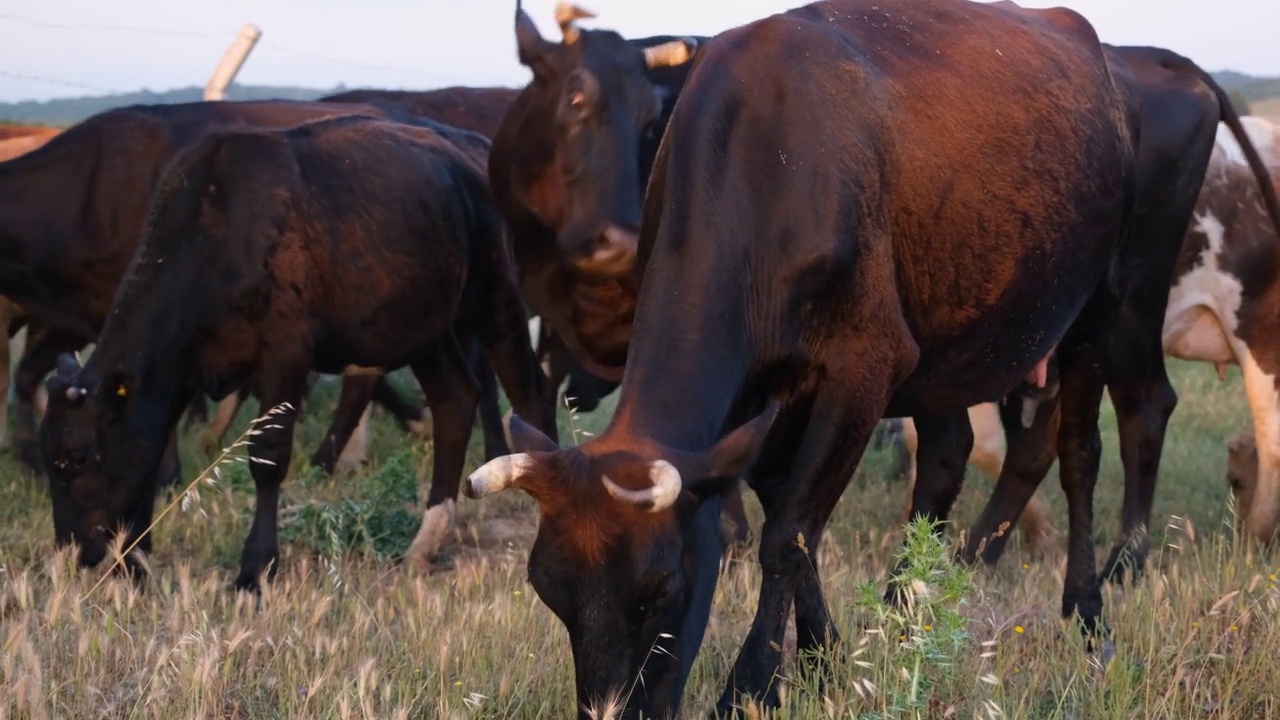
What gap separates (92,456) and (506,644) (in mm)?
2829

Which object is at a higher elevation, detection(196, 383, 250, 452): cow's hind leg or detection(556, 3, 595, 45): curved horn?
detection(556, 3, 595, 45): curved horn

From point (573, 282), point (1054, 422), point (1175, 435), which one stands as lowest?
point (1175, 435)

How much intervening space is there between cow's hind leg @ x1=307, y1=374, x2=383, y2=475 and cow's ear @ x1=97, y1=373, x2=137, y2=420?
2930 millimetres

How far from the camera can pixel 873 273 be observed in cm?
472

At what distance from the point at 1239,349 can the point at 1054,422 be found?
1227mm

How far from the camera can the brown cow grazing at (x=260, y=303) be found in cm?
695

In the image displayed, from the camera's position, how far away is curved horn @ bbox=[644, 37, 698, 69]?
7.83 metres

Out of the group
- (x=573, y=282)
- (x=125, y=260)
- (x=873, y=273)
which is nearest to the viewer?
(x=873, y=273)

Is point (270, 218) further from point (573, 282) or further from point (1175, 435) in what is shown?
point (1175, 435)

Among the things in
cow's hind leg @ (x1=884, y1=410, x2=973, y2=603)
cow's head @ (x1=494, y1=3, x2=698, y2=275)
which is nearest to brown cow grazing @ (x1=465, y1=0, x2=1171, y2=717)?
cow's hind leg @ (x1=884, y1=410, x2=973, y2=603)

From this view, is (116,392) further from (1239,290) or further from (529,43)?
(1239,290)

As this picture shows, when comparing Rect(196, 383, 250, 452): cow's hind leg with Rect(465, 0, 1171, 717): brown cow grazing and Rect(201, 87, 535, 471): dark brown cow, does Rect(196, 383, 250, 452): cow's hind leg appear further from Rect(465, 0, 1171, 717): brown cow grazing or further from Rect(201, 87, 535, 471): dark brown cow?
Rect(465, 0, 1171, 717): brown cow grazing

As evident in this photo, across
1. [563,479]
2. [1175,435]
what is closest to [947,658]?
[563,479]

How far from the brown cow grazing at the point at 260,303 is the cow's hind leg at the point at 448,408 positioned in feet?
0.07
